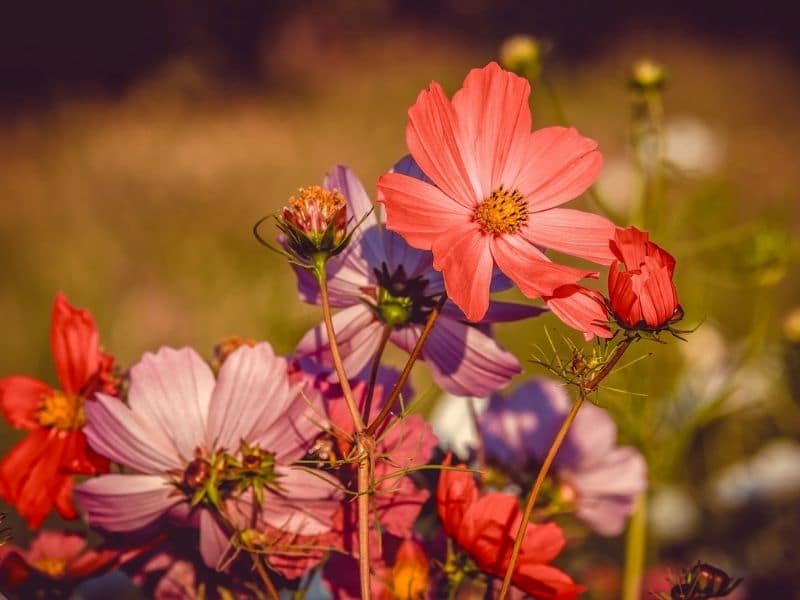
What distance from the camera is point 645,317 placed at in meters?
0.33

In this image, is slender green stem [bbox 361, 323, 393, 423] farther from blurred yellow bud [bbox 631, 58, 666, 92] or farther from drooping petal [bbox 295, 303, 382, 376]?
blurred yellow bud [bbox 631, 58, 666, 92]

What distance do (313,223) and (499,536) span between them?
145 mm

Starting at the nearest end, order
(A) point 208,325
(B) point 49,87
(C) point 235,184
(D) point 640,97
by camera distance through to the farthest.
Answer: (D) point 640,97, (A) point 208,325, (C) point 235,184, (B) point 49,87

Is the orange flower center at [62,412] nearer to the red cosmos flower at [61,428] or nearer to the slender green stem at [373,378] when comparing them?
the red cosmos flower at [61,428]

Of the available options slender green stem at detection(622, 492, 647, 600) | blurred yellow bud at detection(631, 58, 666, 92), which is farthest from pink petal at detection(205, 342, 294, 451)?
blurred yellow bud at detection(631, 58, 666, 92)

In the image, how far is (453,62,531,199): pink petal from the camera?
375mm

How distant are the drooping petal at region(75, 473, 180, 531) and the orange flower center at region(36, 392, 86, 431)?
0.04m

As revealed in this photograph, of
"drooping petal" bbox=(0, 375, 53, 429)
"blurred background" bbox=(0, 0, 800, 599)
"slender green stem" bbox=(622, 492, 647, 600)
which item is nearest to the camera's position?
"drooping petal" bbox=(0, 375, 53, 429)

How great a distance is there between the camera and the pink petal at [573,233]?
0.37 m

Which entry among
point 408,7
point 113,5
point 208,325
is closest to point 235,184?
point 208,325

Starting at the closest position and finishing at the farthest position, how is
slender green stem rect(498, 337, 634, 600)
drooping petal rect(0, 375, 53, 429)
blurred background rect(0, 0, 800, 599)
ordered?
slender green stem rect(498, 337, 634, 600) < drooping petal rect(0, 375, 53, 429) < blurred background rect(0, 0, 800, 599)

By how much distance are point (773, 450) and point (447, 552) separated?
0.72 m

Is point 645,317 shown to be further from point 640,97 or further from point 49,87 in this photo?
point 49,87

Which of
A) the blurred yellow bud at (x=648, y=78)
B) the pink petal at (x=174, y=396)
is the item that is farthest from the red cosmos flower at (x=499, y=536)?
the blurred yellow bud at (x=648, y=78)
